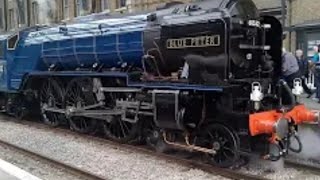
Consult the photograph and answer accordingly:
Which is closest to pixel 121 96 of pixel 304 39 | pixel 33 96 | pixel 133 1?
pixel 33 96

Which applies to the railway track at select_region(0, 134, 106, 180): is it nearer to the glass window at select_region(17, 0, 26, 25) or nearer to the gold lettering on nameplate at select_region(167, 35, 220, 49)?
the gold lettering on nameplate at select_region(167, 35, 220, 49)

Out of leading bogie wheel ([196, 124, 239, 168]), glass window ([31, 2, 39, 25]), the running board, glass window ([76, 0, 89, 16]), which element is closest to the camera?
leading bogie wheel ([196, 124, 239, 168])

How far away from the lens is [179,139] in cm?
927

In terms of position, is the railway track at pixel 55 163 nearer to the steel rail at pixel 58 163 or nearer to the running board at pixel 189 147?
the steel rail at pixel 58 163

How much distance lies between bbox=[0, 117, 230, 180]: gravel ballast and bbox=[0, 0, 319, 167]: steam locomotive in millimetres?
445

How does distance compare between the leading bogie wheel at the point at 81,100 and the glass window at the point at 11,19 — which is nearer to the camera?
the leading bogie wheel at the point at 81,100

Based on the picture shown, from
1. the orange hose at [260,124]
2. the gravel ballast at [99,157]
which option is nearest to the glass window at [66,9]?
the gravel ballast at [99,157]

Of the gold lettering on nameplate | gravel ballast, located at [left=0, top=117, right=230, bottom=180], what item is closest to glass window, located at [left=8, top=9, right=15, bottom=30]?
gravel ballast, located at [left=0, top=117, right=230, bottom=180]

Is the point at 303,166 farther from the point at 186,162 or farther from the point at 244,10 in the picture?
the point at 244,10

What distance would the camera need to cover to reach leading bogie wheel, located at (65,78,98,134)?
11.5m

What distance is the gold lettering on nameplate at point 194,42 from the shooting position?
8055 mm

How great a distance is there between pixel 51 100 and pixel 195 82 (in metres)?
5.96

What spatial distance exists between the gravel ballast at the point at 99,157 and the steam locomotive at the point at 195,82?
0.44 metres

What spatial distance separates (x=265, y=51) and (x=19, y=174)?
4.36 meters
